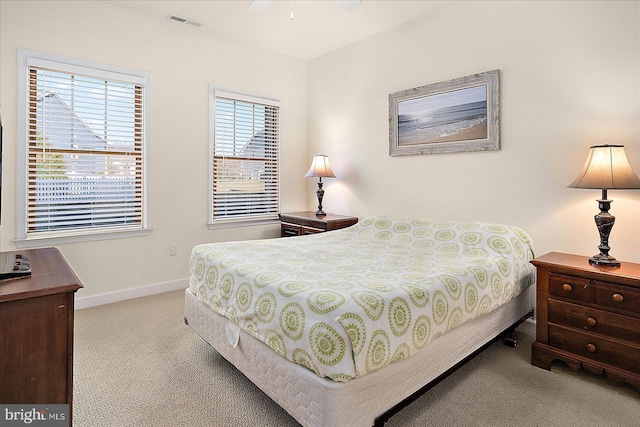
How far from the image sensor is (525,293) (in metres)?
2.77

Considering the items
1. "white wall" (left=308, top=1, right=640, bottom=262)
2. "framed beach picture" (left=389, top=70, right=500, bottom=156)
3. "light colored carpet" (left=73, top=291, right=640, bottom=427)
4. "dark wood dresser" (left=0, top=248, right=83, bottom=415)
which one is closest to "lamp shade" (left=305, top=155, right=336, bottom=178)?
"white wall" (left=308, top=1, right=640, bottom=262)

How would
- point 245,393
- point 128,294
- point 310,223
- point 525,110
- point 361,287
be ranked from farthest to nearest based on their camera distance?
1. point 310,223
2. point 128,294
3. point 525,110
4. point 245,393
5. point 361,287

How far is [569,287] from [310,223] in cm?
252

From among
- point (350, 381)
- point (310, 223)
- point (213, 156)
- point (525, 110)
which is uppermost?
point (525, 110)

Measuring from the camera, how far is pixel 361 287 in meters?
1.71

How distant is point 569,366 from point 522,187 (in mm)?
1376

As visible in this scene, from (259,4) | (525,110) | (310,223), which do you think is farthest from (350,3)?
(310,223)

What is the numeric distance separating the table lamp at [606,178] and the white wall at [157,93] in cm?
344

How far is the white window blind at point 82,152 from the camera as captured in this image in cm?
309

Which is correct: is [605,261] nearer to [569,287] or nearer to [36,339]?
[569,287]

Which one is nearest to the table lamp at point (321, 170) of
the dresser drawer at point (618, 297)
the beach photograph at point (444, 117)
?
the beach photograph at point (444, 117)

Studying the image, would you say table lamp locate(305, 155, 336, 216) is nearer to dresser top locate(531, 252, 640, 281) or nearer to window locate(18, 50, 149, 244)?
window locate(18, 50, 149, 244)

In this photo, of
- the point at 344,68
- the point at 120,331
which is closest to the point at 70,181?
the point at 120,331

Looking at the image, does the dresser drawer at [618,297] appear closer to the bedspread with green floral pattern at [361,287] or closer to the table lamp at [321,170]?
the bedspread with green floral pattern at [361,287]
